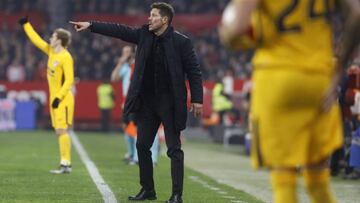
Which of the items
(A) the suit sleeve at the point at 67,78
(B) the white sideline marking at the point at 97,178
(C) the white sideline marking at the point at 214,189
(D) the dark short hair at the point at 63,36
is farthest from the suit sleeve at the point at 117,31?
(D) the dark short hair at the point at 63,36

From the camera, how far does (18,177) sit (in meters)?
14.8

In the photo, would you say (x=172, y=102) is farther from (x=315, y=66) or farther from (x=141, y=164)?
(x=315, y=66)

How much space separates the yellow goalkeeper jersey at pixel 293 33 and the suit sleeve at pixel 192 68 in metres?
4.33

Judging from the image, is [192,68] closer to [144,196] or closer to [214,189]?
[144,196]

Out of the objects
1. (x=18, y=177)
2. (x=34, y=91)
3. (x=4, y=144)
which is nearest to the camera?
(x=18, y=177)

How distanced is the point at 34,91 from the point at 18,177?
22.9m

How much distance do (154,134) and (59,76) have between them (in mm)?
4616

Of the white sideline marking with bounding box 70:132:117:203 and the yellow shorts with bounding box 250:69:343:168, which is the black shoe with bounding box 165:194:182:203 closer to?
the white sideline marking with bounding box 70:132:117:203

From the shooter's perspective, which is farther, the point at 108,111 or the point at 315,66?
the point at 108,111

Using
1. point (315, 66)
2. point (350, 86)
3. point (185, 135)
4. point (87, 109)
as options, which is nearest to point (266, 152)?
point (315, 66)

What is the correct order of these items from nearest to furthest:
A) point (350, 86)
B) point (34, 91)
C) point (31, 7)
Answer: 1. point (350, 86)
2. point (34, 91)
3. point (31, 7)

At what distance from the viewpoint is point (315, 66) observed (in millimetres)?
6719

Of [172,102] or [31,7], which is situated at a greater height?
[31,7]

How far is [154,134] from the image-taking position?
37.4 ft
